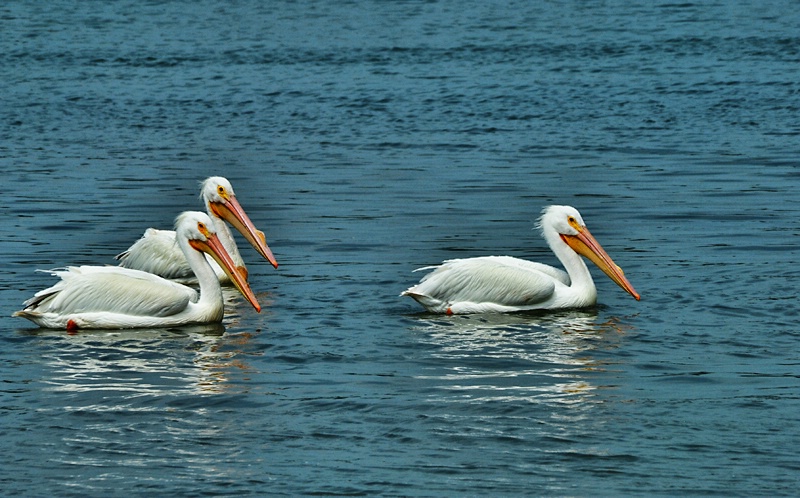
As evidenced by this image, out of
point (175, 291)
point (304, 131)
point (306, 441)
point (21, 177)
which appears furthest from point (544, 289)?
point (304, 131)

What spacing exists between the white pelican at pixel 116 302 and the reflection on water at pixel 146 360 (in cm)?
6

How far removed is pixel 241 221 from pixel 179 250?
487 mm

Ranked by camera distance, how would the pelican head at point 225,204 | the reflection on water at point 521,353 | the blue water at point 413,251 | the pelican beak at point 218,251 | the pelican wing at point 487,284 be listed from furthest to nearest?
the pelican head at point 225,204
the pelican beak at point 218,251
the pelican wing at point 487,284
the reflection on water at point 521,353
the blue water at point 413,251

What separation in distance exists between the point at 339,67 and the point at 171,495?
17126 millimetres

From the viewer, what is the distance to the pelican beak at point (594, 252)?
949cm

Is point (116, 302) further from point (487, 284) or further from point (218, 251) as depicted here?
point (487, 284)

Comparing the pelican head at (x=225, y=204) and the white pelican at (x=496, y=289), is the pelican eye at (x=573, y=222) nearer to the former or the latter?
the white pelican at (x=496, y=289)

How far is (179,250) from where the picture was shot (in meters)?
10.4

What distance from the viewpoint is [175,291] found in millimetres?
8844

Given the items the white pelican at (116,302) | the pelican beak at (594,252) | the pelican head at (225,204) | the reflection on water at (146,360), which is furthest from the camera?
the pelican head at (225,204)

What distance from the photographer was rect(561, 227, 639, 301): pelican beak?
9.49m

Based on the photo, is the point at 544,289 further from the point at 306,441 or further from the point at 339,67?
the point at 339,67

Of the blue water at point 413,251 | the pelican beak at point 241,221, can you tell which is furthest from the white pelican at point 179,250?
the blue water at point 413,251

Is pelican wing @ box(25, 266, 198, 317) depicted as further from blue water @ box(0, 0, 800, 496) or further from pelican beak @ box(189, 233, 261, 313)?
pelican beak @ box(189, 233, 261, 313)
